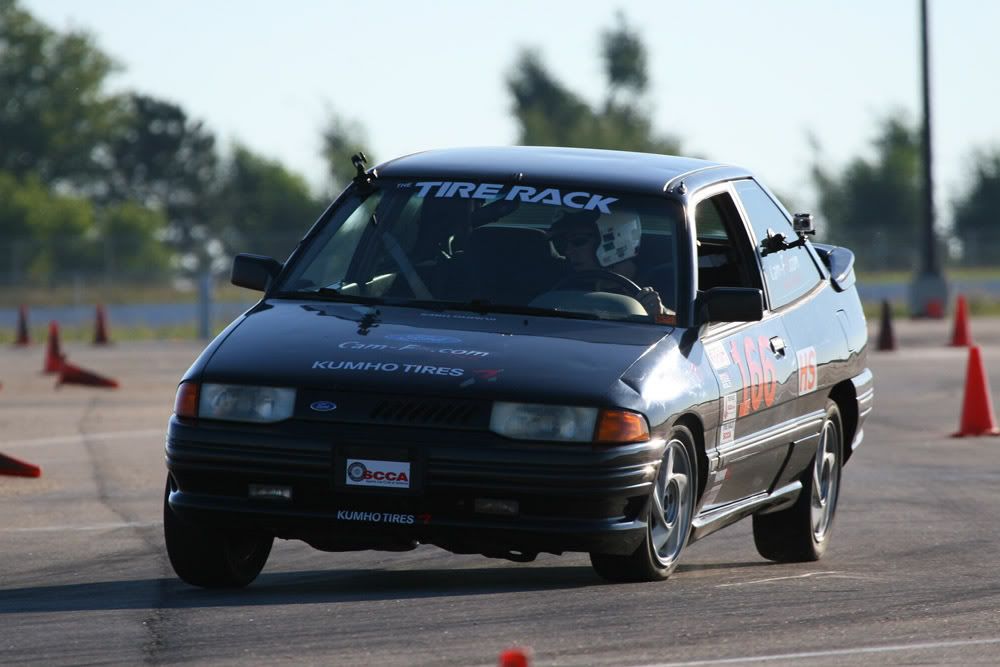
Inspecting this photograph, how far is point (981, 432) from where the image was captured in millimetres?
15188

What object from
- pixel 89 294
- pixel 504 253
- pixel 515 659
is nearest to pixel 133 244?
pixel 89 294

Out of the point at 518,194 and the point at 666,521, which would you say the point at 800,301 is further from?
the point at 666,521

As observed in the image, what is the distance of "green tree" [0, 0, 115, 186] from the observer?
8338 cm

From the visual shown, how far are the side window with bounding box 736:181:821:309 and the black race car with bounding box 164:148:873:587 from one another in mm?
21

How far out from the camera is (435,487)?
6.70 m

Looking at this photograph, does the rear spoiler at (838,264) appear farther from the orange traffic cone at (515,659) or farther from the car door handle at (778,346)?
the orange traffic cone at (515,659)

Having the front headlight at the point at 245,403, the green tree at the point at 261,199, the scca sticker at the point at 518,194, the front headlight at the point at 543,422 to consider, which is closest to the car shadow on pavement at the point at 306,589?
the front headlight at the point at 245,403

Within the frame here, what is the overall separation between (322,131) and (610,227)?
248 feet

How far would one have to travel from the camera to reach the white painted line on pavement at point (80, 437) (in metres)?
14.1

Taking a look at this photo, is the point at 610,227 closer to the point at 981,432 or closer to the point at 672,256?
the point at 672,256

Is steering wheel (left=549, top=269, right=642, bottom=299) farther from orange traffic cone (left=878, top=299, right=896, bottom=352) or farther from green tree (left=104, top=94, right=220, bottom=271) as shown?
green tree (left=104, top=94, right=220, bottom=271)

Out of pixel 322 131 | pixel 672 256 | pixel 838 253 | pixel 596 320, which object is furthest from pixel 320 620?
pixel 322 131

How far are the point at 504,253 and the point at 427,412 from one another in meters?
1.26

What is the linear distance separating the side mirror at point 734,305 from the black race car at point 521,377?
0.01 m
